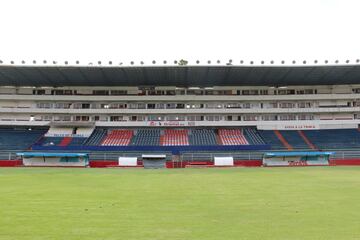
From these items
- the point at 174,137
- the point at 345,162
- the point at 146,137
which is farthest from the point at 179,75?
the point at 345,162

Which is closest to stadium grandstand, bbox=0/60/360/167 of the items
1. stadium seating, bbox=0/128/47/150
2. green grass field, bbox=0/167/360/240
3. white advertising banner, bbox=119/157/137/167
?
stadium seating, bbox=0/128/47/150

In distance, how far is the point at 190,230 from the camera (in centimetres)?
798

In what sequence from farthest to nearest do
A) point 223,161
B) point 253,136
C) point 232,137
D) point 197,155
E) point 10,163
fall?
point 232,137
point 253,136
point 197,155
point 10,163
point 223,161

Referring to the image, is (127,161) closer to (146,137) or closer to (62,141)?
(146,137)

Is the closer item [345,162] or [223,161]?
[345,162]

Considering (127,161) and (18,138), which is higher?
(18,138)

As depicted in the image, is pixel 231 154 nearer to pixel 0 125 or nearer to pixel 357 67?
pixel 357 67

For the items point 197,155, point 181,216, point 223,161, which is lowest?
point 223,161

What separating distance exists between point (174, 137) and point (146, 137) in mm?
4446

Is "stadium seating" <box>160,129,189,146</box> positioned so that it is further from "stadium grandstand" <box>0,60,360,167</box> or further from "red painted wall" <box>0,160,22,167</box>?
"red painted wall" <box>0,160,22,167</box>

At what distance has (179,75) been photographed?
57.0 meters

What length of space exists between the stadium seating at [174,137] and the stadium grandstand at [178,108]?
0.51 feet

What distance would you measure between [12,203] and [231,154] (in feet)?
→ 136

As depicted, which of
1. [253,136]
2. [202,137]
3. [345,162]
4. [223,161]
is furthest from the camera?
[202,137]
